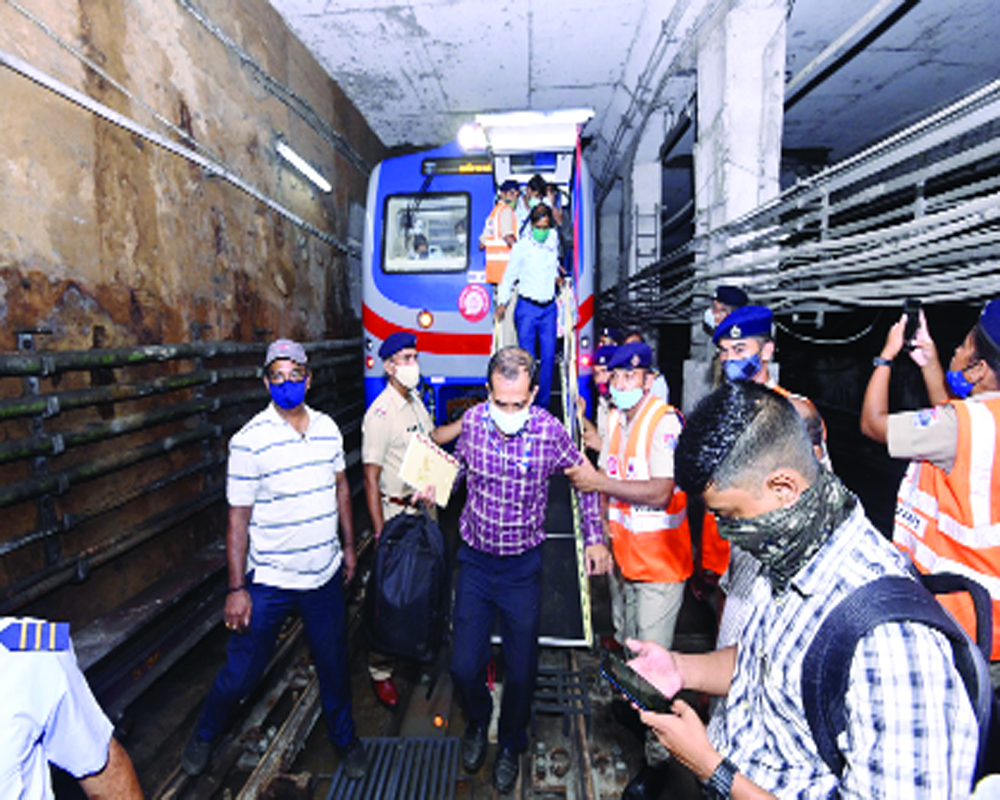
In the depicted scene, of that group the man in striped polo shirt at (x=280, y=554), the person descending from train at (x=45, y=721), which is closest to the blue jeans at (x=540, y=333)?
the man in striped polo shirt at (x=280, y=554)

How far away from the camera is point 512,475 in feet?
8.09

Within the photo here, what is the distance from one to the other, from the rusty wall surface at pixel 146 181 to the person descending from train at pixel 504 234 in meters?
2.38

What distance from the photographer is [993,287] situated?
2.15 metres

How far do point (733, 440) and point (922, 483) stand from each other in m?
1.73

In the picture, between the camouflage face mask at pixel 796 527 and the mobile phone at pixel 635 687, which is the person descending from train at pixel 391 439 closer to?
the mobile phone at pixel 635 687

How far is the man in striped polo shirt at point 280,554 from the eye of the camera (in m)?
2.36

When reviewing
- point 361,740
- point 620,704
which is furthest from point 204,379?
point 620,704

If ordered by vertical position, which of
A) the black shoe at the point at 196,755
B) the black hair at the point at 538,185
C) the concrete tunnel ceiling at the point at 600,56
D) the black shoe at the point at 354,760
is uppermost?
the concrete tunnel ceiling at the point at 600,56

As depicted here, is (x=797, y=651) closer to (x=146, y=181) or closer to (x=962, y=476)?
(x=962, y=476)

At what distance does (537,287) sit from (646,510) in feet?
5.94

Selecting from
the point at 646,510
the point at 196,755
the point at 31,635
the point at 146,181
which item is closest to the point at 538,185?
the point at 646,510

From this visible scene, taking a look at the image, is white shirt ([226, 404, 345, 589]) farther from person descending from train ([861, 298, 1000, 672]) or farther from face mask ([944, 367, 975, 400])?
face mask ([944, 367, 975, 400])

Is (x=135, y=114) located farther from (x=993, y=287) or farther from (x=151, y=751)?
(x=993, y=287)

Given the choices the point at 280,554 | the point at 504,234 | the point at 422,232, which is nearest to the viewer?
the point at 280,554
